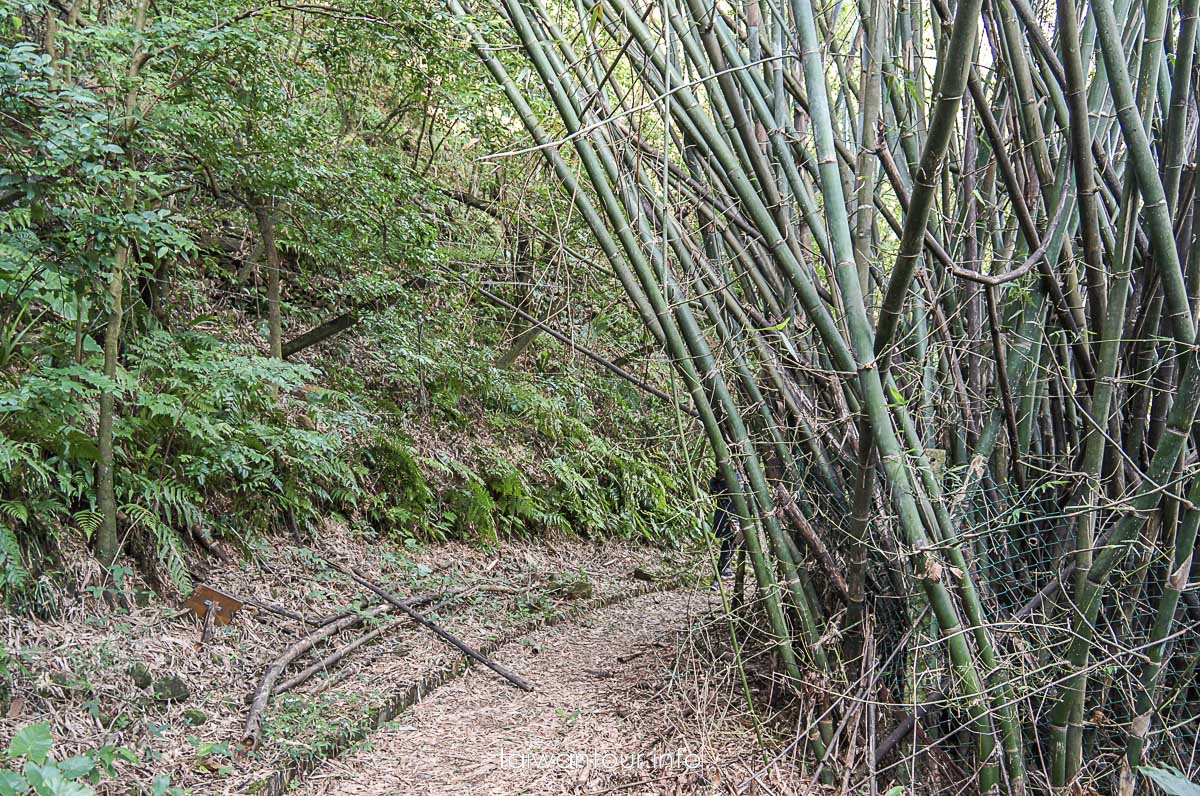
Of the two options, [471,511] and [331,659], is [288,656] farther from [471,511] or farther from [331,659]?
[471,511]

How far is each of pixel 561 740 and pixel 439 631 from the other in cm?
127

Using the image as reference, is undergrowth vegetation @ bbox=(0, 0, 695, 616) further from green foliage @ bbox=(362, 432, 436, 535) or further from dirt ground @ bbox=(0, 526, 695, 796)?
dirt ground @ bbox=(0, 526, 695, 796)

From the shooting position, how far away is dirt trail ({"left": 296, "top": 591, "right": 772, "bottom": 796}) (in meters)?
2.77

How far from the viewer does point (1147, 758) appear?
227cm

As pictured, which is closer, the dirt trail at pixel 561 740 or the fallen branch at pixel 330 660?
the dirt trail at pixel 561 740

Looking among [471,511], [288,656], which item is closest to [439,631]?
[288,656]

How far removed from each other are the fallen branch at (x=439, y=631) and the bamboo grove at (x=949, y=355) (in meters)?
1.55

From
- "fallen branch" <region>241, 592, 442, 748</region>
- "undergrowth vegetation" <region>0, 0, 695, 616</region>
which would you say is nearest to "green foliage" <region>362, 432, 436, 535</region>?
"undergrowth vegetation" <region>0, 0, 695, 616</region>

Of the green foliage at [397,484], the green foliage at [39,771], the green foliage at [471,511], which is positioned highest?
the green foliage at [39,771]

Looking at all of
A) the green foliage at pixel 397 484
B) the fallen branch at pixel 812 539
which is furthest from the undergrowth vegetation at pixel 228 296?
the fallen branch at pixel 812 539

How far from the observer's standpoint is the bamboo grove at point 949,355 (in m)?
2.11

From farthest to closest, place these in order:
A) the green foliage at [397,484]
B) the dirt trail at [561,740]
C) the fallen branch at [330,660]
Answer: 1. the green foliage at [397,484]
2. the fallen branch at [330,660]
3. the dirt trail at [561,740]

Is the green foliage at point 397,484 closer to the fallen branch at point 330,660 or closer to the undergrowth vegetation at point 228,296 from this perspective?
the undergrowth vegetation at point 228,296

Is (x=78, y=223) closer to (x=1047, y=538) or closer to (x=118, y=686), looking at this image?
(x=118, y=686)
